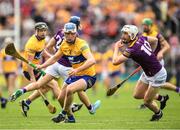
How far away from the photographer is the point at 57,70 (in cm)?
1716

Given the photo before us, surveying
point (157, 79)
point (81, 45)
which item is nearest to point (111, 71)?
point (157, 79)

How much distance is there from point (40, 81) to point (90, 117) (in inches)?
58.5

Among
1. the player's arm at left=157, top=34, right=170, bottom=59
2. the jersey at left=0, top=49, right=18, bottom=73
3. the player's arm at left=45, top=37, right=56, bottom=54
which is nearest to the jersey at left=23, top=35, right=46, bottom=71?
the player's arm at left=45, top=37, right=56, bottom=54

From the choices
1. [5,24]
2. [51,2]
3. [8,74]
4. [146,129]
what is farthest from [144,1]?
[146,129]

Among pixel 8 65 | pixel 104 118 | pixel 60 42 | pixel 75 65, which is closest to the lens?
pixel 75 65

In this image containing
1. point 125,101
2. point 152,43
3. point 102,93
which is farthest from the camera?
point 102,93

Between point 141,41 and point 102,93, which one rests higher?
point 141,41

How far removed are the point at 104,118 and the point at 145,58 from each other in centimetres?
231

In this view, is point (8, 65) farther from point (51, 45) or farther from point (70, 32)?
point (70, 32)

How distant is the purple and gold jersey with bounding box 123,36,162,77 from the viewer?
15.0 m

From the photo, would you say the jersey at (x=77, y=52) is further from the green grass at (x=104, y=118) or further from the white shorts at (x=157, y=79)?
the white shorts at (x=157, y=79)

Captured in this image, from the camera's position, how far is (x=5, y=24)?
3259cm

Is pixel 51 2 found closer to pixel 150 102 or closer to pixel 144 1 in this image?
pixel 144 1

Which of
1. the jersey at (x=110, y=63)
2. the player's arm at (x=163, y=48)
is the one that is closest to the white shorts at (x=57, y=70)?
the player's arm at (x=163, y=48)
